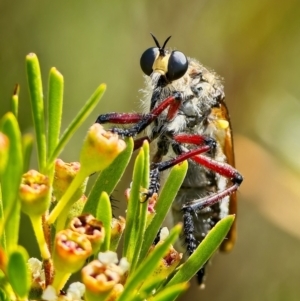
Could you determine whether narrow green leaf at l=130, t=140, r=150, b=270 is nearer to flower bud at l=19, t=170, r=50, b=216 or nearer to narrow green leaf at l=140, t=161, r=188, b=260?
narrow green leaf at l=140, t=161, r=188, b=260

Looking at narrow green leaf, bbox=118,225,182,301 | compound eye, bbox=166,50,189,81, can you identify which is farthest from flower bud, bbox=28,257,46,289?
compound eye, bbox=166,50,189,81

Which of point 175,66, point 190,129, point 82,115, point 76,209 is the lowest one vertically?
point 190,129

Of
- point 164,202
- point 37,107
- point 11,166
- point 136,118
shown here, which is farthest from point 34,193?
point 136,118

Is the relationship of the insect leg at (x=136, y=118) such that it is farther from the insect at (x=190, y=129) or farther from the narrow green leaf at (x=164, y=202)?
the narrow green leaf at (x=164, y=202)

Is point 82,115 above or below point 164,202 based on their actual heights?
above

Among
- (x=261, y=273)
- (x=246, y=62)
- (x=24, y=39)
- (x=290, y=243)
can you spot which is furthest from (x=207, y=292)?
(x=24, y=39)

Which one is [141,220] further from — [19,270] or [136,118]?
[136,118]
